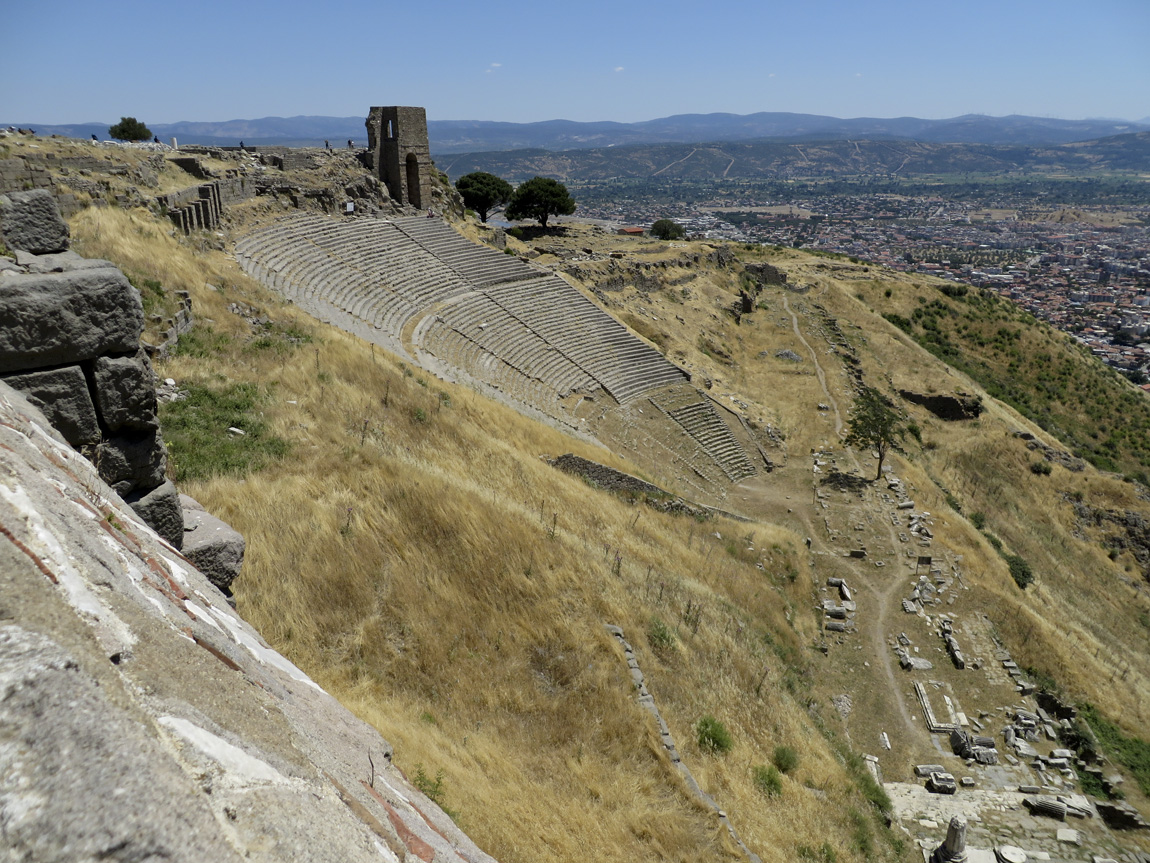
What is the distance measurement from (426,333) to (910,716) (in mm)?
17738

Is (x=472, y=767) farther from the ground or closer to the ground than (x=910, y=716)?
farther from the ground

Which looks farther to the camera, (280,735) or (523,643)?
(523,643)

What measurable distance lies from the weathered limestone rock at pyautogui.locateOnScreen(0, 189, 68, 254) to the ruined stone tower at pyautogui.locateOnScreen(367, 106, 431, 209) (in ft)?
101

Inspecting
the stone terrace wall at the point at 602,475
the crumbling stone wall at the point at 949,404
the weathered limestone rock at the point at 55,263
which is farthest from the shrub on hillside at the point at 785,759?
the crumbling stone wall at the point at 949,404

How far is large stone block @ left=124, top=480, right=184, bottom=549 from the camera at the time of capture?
17.7ft

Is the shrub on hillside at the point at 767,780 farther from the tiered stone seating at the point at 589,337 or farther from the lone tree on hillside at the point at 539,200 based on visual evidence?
Answer: the lone tree on hillside at the point at 539,200

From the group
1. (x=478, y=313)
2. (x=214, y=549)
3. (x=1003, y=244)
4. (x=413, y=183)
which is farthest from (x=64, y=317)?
(x=1003, y=244)

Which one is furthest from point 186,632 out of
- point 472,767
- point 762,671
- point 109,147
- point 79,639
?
point 109,147

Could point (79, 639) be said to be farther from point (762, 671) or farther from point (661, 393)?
point (661, 393)

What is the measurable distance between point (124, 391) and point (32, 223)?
63.0 inches

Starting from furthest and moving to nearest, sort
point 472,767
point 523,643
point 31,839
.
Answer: point 523,643 < point 472,767 < point 31,839

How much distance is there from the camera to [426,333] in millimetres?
23422

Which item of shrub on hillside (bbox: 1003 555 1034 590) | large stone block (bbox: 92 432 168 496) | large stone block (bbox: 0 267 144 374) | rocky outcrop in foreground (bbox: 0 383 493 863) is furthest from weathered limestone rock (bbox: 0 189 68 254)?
shrub on hillside (bbox: 1003 555 1034 590)

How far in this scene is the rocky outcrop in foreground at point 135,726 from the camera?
5.86 feet
